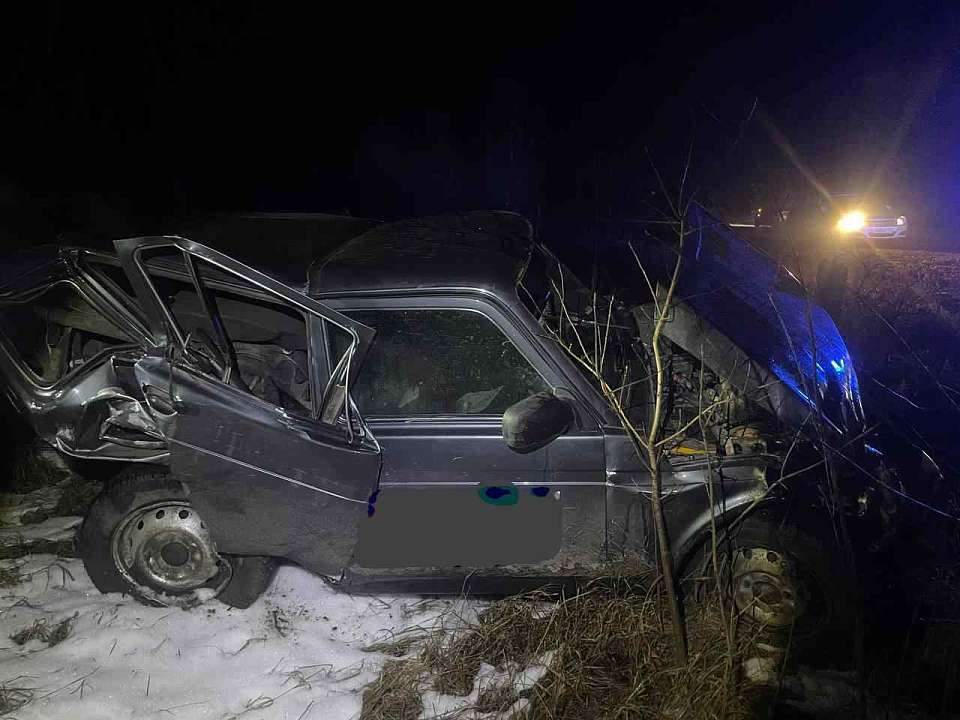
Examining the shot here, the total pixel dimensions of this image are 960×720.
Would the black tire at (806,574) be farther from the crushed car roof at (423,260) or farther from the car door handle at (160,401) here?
the car door handle at (160,401)

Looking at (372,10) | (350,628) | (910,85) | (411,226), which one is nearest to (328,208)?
(372,10)

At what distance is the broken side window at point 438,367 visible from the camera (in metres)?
3.03

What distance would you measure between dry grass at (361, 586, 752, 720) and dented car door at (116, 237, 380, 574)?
0.60m

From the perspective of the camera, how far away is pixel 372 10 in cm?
1390

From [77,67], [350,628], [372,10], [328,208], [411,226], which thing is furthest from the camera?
[372,10]

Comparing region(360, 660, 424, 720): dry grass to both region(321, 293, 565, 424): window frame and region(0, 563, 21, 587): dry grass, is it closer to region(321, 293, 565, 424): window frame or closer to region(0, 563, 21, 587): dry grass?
region(321, 293, 565, 424): window frame

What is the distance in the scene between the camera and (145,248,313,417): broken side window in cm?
315

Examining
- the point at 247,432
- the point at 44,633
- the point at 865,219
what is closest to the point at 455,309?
the point at 247,432

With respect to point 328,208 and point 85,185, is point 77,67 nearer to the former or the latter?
point 85,185

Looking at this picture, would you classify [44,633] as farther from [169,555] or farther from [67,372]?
[67,372]

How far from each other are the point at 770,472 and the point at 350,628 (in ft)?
6.88

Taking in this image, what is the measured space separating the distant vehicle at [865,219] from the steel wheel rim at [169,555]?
1017 centimetres

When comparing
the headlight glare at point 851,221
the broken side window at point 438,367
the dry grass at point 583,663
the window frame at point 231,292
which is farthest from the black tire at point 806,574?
the headlight glare at point 851,221

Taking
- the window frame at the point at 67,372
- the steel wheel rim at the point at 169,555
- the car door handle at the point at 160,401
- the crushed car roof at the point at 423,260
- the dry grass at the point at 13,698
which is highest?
the crushed car roof at the point at 423,260
